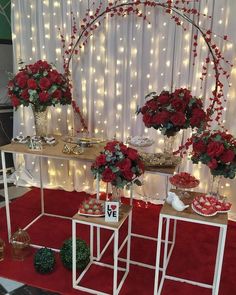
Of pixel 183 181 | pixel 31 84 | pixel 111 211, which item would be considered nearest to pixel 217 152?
pixel 183 181

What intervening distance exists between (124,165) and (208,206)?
527mm

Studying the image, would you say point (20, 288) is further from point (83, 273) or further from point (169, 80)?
point (169, 80)

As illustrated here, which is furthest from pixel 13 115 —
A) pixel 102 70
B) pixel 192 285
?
pixel 192 285

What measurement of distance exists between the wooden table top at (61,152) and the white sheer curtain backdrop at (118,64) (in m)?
Result: 0.80

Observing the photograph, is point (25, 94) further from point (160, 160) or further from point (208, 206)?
point (208, 206)

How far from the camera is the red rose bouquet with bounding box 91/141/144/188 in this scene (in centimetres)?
191

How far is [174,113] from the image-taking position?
84.8 inches

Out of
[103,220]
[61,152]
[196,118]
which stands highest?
[196,118]

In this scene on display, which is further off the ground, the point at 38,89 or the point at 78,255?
the point at 38,89

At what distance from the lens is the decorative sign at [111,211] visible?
6.41 ft

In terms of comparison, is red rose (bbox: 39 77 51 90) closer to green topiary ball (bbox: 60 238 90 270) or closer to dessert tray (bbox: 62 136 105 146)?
dessert tray (bbox: 62 136 105 146)

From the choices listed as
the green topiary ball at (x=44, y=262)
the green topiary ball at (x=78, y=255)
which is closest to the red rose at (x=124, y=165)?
the green topiary ball at (x=78, y=255)

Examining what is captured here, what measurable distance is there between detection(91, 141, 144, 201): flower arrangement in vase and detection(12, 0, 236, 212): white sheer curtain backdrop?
138cm

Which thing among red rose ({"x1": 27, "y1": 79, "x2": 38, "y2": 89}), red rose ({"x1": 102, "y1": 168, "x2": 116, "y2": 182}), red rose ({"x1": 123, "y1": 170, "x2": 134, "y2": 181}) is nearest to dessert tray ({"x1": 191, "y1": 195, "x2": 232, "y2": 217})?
red rose ({"x1": 123, "y1": 170, "x2": 134, "y2": 181})
